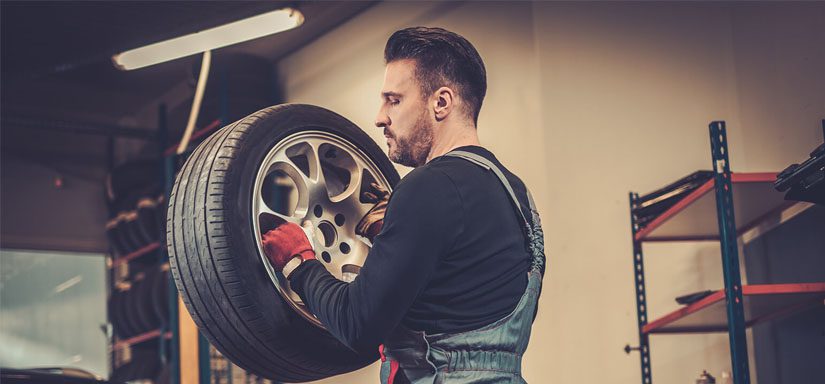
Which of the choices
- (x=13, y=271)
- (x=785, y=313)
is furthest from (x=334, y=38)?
(x=13, y=271)

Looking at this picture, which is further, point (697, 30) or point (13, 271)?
point (13, 271)

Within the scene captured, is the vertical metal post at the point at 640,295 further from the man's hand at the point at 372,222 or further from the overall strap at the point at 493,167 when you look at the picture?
the overall strap at the point at 493,167

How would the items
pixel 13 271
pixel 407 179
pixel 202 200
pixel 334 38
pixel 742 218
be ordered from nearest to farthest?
pixel 407 179 < pixel 202 200 < pixel 742 218 < pixel 334 38 < pixel 13 271

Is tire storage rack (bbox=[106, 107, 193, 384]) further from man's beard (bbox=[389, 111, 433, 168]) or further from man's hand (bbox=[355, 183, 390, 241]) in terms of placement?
man's beard (bbox=[389, 111, 433, 168])

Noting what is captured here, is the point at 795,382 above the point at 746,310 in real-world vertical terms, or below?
below

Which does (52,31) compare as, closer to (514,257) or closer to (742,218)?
(742,218)

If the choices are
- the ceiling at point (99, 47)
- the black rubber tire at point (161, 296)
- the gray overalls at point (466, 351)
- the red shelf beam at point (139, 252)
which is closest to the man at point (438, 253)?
the gray overalls at point (466, 351)

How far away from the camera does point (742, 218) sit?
12.2 feet

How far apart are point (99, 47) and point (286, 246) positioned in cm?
473

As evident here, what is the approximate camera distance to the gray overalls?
5.92ft

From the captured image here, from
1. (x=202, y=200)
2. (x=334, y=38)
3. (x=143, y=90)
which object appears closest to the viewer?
(x=202, y=200)

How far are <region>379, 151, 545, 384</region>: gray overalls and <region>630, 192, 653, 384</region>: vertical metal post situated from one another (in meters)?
2.10

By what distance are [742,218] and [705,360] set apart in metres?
0.68

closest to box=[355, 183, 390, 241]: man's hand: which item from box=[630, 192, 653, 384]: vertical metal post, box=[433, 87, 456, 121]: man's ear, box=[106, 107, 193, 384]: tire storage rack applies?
box=[433, 87, 456, 121]: man's ear
